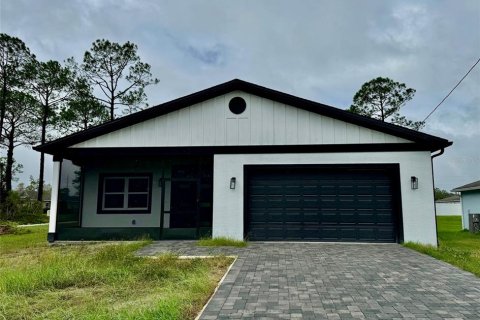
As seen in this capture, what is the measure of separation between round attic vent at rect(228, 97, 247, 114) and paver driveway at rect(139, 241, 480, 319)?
480cm

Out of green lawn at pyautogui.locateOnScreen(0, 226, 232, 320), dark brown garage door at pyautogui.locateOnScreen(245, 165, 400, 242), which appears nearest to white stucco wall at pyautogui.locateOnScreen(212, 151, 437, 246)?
dark brown garage door at pyautogui.locateOnScreen(245, 165, 400, 242)

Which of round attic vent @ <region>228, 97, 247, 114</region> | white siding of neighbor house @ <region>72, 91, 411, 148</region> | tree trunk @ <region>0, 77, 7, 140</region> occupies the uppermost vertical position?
tree trunk @ <region>0, 77, 7, 140</region>

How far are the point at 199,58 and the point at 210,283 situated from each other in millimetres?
14638

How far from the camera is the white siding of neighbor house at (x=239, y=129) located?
11117mm

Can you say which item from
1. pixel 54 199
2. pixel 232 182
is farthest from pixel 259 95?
pixel 54 199

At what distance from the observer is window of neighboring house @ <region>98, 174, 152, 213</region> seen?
1349cm

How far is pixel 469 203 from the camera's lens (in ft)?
56.9

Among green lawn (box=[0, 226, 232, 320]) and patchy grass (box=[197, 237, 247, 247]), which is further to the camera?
patchy grass (box=[197, 237, 247, 247])

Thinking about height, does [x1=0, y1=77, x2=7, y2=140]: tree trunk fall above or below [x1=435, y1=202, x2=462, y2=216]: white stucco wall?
above

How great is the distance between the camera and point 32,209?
23.4m

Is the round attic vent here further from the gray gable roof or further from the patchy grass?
the patchy grass

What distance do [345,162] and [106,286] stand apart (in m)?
7.89

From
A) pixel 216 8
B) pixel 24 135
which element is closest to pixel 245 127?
pixel 216 8

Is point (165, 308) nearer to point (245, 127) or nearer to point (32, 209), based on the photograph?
point (245, 127)
